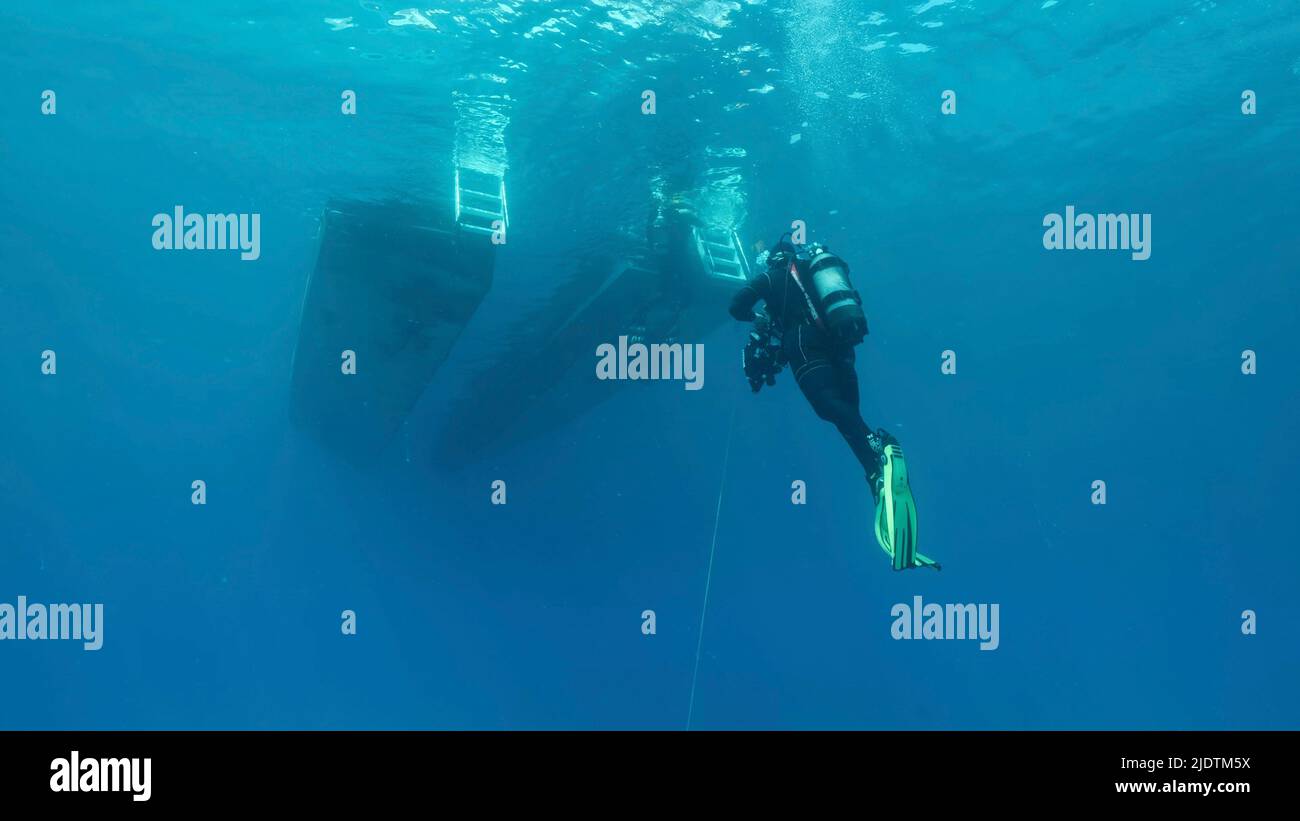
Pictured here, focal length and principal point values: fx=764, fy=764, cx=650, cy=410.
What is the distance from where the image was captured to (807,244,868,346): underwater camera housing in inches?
297

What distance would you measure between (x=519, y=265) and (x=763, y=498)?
150ft

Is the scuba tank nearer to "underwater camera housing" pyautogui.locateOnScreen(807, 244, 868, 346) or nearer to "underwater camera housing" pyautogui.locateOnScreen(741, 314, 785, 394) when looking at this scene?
"underwater camera housing" pyautogui.locateOnScreen(807, 244, 868, 346)

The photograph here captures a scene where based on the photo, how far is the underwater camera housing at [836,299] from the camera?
297 inches

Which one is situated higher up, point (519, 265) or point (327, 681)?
point (519, 265)

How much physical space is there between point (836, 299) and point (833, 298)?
0.03 metres

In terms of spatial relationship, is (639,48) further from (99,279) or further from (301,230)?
(99,279)

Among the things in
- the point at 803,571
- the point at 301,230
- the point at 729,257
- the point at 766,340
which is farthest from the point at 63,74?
the point at 803,571

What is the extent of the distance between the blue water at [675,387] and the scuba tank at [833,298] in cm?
674

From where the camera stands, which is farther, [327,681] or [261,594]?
[261,594]

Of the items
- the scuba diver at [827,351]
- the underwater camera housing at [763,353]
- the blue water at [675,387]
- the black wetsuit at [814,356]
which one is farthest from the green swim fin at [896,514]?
the blue water at [675,387]

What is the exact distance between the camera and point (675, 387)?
128 ft

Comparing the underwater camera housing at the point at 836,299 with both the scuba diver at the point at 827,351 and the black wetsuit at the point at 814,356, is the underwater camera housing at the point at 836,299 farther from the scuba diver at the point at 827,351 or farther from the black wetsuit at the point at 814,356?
the black wetsuit at the point at 814,356

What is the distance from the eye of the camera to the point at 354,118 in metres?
16.1

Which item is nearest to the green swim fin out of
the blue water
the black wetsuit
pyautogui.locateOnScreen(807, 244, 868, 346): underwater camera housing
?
the black wetsuit
